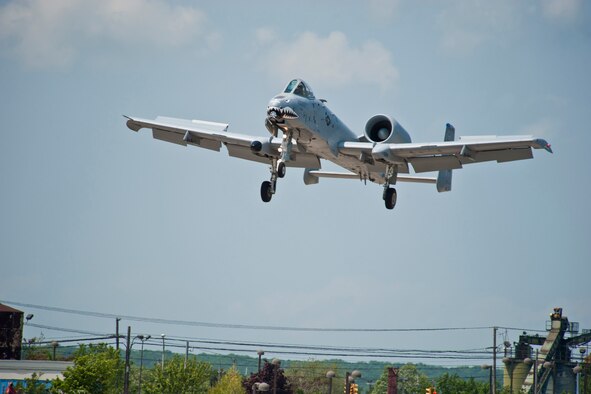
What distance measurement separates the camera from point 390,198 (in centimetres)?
4225

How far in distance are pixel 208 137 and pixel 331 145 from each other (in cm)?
615

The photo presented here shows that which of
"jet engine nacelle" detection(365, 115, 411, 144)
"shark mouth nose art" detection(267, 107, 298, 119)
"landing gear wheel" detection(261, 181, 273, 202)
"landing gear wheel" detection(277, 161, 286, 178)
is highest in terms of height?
"jet engine nacelle" detection(365, 115, 411, 144)

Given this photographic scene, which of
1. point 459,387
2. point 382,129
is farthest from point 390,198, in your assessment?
point 459,387

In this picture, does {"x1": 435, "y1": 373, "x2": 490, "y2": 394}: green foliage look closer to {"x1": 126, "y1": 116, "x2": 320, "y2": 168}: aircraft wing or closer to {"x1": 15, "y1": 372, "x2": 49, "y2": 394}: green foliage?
{"x1": 15, "y1": 372, "x2": 49, "y2": 394}: green foliage

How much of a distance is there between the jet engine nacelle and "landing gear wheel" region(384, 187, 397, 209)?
2283 millimetres

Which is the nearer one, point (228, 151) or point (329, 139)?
point (329, 139)

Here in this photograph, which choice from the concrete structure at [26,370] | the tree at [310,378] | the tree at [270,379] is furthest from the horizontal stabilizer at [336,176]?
the tree at [310,378]

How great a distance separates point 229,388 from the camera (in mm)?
86125

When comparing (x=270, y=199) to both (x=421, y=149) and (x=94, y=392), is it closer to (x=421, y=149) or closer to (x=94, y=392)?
(x=421, y=149)

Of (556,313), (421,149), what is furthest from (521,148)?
(556,313)

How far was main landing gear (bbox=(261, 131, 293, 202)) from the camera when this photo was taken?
37094mm

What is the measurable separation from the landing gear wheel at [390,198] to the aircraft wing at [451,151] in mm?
1726

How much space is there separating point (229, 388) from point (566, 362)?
3232cm

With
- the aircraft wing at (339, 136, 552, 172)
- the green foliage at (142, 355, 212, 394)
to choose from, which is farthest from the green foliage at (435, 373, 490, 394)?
the aircraft wing at (339, 136, 552, 172)
